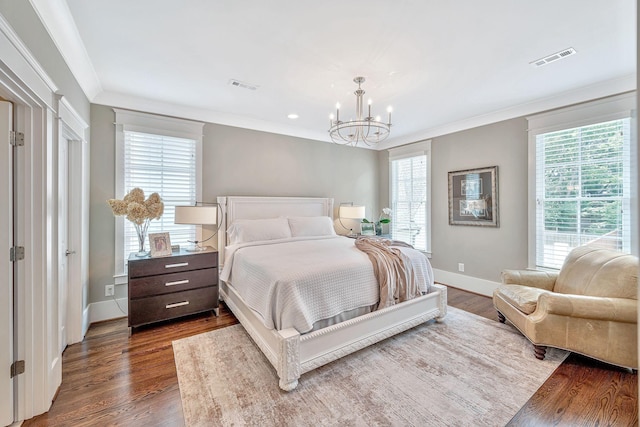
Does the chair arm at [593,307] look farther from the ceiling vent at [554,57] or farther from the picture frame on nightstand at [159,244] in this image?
the picture frame on nightstand at [159,244]

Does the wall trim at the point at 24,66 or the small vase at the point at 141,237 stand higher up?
the wall trim at the point at 24,66

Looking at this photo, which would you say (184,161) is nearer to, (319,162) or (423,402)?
(319,162)

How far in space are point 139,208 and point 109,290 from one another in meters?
1.13

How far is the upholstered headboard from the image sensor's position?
12.5 feet

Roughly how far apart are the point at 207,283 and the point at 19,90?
2.28 meters

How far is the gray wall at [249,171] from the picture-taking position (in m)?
3.12

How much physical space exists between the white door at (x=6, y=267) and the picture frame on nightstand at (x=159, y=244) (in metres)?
1.33

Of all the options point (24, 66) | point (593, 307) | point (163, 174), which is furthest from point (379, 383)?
point (163, 174)

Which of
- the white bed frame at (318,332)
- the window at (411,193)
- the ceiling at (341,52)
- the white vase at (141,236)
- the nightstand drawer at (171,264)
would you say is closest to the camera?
the ceiling at (341,52)

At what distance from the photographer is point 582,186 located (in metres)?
3.10

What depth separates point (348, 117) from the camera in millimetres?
3922

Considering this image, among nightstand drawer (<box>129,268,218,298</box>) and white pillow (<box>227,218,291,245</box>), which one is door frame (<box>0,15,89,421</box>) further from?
white pillow (<box>227,218,291,245</box>)

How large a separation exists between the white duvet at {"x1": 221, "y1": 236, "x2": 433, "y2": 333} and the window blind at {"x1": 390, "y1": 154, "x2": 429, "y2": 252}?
1.99 metres

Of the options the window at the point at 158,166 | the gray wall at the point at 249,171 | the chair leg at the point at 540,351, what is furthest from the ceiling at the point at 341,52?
the chair leg at the point at 540,351
